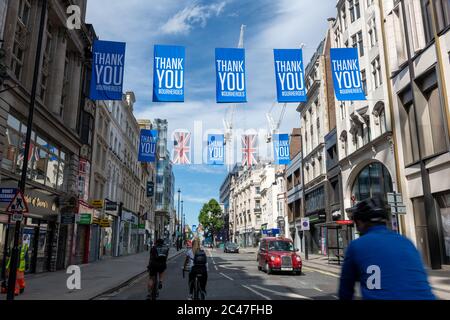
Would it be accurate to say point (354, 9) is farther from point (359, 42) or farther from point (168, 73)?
point (168, 73)

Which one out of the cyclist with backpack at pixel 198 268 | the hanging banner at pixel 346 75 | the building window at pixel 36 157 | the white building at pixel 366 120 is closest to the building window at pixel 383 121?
the white building at pixel 366 120

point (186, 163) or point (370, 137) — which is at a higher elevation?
point (370, 137)

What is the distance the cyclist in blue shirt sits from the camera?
2484 mm

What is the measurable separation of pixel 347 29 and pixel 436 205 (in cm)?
1841

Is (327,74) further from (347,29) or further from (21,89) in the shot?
(21,89)

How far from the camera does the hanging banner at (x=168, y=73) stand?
15164mm

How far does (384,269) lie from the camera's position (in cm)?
251

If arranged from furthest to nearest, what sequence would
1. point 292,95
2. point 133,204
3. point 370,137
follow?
point 133,204
point 370,137
point 292,95

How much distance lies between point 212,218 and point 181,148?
286 feet

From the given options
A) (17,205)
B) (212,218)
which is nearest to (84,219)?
(17,205)

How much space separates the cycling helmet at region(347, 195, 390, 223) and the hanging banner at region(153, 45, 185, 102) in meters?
13.0

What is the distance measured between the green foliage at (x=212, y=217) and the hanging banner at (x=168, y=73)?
94.5 m

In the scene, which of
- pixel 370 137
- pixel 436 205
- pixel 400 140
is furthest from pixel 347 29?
pixel 436 205
